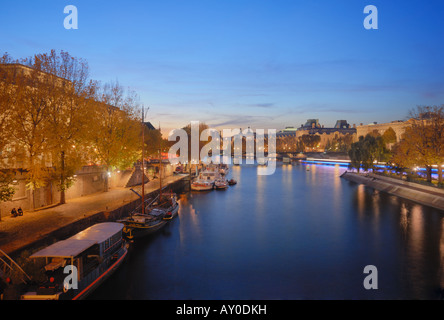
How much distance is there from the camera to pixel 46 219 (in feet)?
56.7

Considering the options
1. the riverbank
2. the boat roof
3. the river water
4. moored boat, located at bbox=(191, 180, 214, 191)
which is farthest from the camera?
moored boat, located at bbox=(191, 180, 214, 191)

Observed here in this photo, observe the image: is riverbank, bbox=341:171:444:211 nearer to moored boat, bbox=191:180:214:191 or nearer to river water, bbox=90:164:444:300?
river water, bbox=90:164:444:300

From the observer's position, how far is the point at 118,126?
30.4m

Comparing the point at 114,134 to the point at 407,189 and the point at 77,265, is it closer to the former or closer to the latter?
the point at 77,265

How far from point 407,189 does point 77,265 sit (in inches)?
1522

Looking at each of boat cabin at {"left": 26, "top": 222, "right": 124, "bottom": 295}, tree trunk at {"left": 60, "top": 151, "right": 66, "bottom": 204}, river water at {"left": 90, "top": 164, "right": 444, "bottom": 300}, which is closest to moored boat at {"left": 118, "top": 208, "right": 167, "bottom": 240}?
river water at {"left": 90, "top": 164, "right": 444, "bottom": 300}

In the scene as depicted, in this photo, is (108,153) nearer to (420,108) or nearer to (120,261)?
(120,261)

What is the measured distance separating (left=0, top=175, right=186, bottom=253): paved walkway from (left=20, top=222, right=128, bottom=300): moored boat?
2.58 meters

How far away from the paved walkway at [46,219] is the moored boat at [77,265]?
2.58 metres

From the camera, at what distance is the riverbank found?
99.5 feet

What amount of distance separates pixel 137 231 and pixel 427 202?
97.5 feet

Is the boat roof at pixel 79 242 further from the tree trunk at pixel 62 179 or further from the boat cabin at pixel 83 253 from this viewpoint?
the tree trunk at pixel 62 179

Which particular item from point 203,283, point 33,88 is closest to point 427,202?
point 203,283

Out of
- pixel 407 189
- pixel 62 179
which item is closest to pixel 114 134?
pixel 62 179
